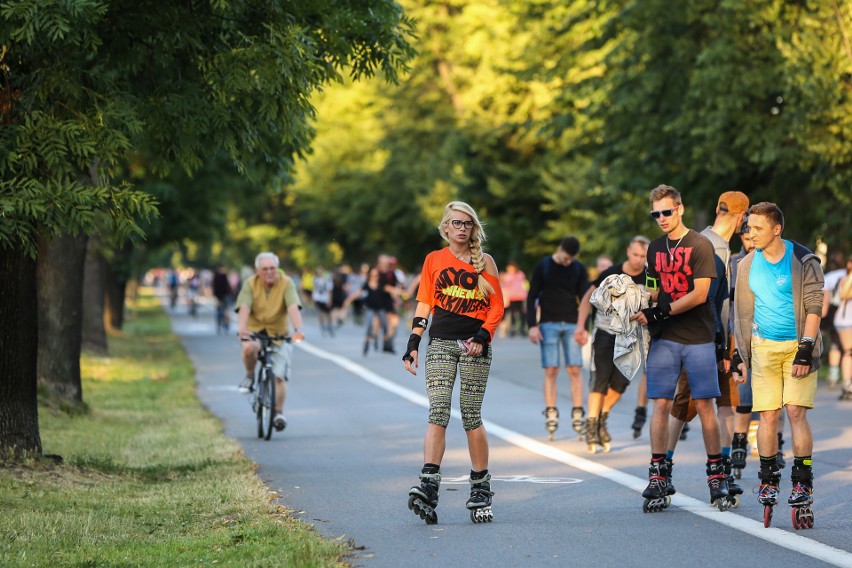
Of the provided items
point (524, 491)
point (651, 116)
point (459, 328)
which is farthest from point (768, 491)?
point (651, 116)

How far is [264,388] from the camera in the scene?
45.5 ft

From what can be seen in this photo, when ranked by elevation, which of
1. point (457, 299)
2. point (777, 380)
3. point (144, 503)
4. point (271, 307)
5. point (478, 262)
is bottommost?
point (144, 503)

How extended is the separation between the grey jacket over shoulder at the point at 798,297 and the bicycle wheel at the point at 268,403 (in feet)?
20.7

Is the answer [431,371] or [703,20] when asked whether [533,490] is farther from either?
[703,20]

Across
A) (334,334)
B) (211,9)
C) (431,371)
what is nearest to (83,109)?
(211,9)

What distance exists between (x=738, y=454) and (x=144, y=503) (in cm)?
426

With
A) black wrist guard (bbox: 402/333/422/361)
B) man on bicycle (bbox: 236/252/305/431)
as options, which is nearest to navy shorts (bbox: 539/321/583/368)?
man on bicycle (bbox: 236/252/305/431)

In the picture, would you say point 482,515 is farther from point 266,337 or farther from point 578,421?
point 266,337

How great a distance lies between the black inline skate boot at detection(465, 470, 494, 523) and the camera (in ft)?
27.1

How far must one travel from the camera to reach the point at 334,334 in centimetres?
3903

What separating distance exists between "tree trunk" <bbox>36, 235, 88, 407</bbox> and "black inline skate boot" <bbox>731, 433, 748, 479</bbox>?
835 centimetres

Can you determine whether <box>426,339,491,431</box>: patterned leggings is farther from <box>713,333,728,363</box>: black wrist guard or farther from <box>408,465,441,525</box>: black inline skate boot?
<box>713,333,728,363</box>: black wrist guard

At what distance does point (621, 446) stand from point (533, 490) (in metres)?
3.25

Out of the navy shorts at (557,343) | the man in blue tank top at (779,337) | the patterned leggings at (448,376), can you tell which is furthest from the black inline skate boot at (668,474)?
the navy shorts at (557,343)
